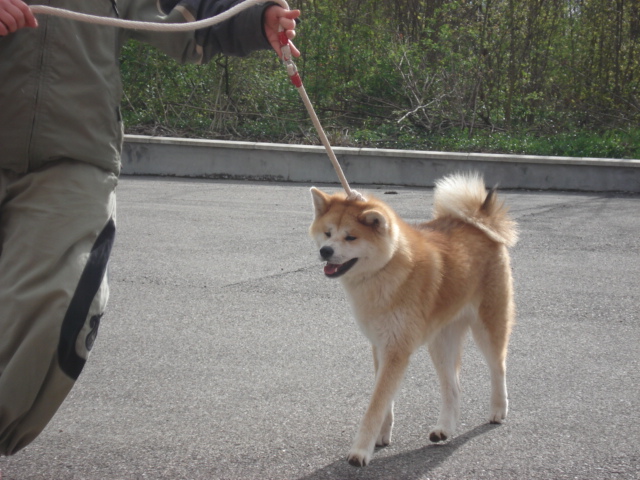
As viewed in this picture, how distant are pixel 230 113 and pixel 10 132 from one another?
11848 mm

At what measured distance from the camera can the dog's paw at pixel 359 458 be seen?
10.6 feet

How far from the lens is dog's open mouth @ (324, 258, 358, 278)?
3604mm

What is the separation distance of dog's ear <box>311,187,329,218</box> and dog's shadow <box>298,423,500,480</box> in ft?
4.03

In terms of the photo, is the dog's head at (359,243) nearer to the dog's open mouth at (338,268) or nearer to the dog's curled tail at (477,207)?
the dog's open mouth at (338,268)

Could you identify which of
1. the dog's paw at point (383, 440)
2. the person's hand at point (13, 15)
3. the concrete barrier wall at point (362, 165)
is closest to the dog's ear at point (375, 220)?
the dog's paw at point (383, 440)

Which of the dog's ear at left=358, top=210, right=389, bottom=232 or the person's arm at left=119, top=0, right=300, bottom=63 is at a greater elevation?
the person's arm at left=119, top=0, right=300, bottom=63

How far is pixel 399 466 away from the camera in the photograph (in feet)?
10.9

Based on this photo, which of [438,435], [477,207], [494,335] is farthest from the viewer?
[477,207]

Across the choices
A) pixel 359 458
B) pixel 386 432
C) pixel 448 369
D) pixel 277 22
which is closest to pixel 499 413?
pixel 448 369

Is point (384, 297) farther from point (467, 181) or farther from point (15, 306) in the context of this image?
point (15, 306)

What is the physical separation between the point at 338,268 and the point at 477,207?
101cm

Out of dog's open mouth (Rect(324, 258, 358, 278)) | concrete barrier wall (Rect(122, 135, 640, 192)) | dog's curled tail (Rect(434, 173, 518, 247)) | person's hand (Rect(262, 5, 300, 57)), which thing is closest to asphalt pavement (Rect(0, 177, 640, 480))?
dog's open mouth (Rect(324, 258, 358, 278))

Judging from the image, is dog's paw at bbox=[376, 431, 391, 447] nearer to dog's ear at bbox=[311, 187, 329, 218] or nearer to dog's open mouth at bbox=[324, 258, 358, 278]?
dog's open mouth at bbox=[324, 258, 358, 278]

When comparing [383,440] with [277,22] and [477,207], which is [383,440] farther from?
[277,22]
